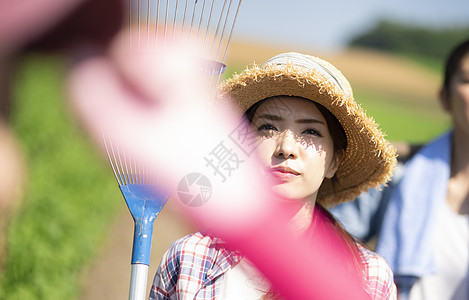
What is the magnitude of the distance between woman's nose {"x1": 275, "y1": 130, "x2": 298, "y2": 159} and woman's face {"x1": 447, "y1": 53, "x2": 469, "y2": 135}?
4.03ft

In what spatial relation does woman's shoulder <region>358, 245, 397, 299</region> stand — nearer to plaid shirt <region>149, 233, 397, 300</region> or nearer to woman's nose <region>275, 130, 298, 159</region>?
plaid shirt <region>149, 233, 397, 300</region>

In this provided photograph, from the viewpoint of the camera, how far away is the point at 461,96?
2.52 meters

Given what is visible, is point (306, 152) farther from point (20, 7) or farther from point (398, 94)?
point (398, 94)

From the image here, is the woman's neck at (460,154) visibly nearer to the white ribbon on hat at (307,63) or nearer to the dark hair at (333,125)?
the dark hair at (333,125)

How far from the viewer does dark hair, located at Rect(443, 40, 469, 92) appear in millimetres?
2622

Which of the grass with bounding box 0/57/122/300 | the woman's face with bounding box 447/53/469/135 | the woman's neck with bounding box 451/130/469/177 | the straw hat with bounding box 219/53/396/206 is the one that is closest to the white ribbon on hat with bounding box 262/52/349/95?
the straw hat with bounding box 219/53/396/206

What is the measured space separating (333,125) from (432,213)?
107cm

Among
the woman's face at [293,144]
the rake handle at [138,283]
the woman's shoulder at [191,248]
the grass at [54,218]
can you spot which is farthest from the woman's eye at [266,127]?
the grass at [54,218]

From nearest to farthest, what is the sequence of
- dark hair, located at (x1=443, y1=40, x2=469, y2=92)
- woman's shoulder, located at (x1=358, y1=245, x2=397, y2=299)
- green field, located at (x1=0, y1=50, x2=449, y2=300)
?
woman's shoulder, located at (x1=358, y1=245, x2=397, y2=299) → dark hair, located at (x1=443, y1=40, x2=469, y2=92) → green field, located at (x1=0, y1=50, x2=449, y2=300)

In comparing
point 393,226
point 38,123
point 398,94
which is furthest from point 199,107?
point 398,94

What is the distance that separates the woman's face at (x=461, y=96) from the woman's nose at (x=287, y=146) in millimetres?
1229

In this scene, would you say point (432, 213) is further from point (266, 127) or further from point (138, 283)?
point (138, 283)

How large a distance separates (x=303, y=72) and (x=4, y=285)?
3053 mm

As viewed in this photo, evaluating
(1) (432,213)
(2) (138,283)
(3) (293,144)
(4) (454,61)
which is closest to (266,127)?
(3) (293,144)
